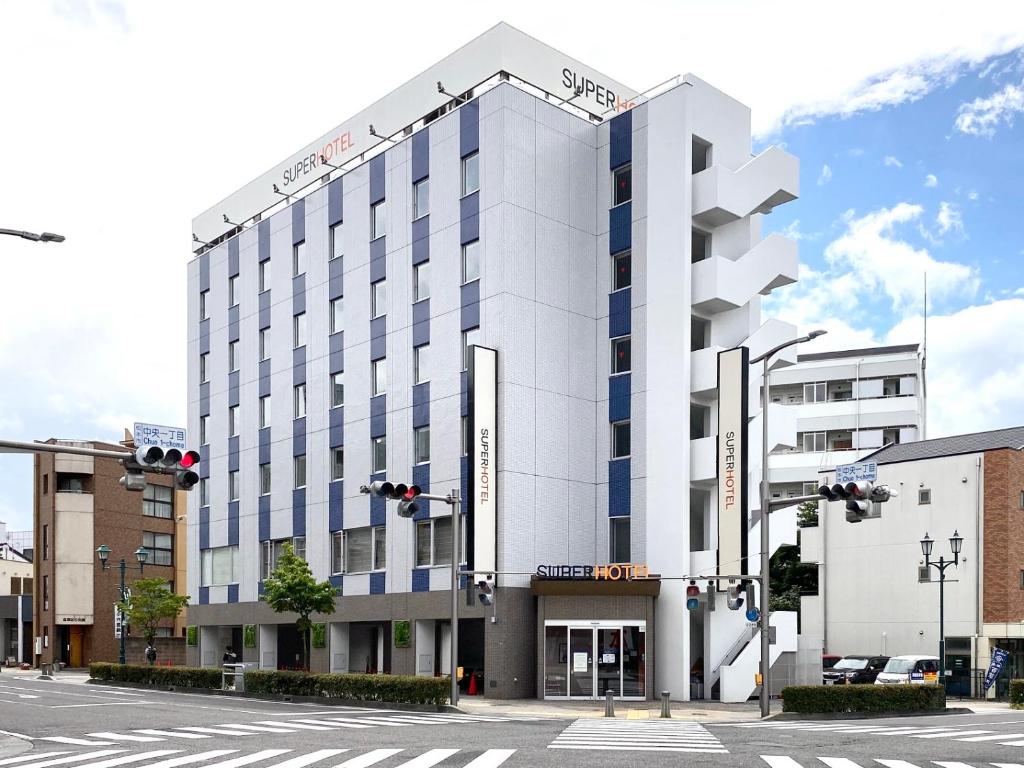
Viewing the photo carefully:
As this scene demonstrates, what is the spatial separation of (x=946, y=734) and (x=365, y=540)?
30881 millimetres

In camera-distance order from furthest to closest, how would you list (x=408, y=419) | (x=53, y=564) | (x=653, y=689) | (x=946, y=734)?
(x=53, y=564) → (x=408, y=419) → (x=653, y=689) → (x=946, y=734)

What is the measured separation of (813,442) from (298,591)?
51806 millimetres

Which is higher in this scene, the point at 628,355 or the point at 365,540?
the point at 628,355

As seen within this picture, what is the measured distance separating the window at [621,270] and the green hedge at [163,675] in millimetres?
22036

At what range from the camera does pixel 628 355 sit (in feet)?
156

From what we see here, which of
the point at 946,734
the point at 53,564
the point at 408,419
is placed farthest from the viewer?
the point at 53,564

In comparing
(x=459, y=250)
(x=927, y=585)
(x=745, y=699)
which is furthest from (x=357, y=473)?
(x=927, y=585)

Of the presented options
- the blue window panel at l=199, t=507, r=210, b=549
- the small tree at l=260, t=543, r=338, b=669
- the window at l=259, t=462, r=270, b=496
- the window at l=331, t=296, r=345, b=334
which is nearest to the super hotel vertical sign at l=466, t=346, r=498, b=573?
the small tree at l=260, t=543, r=338, b=669

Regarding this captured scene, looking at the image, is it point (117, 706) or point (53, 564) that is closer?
point (117, 706)

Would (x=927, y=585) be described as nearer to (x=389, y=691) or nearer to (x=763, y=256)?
(x=763, y=256)

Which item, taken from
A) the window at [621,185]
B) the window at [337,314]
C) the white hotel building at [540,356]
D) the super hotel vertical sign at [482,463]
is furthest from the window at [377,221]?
the super hotel vertical sign at [482,463]

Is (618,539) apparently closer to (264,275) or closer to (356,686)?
(356,686)

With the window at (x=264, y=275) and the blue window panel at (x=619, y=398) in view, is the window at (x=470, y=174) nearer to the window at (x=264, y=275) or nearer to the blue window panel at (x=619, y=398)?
the blue window panel at (x=619, y=398)

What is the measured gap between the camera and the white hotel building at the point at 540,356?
44656 millimetres
